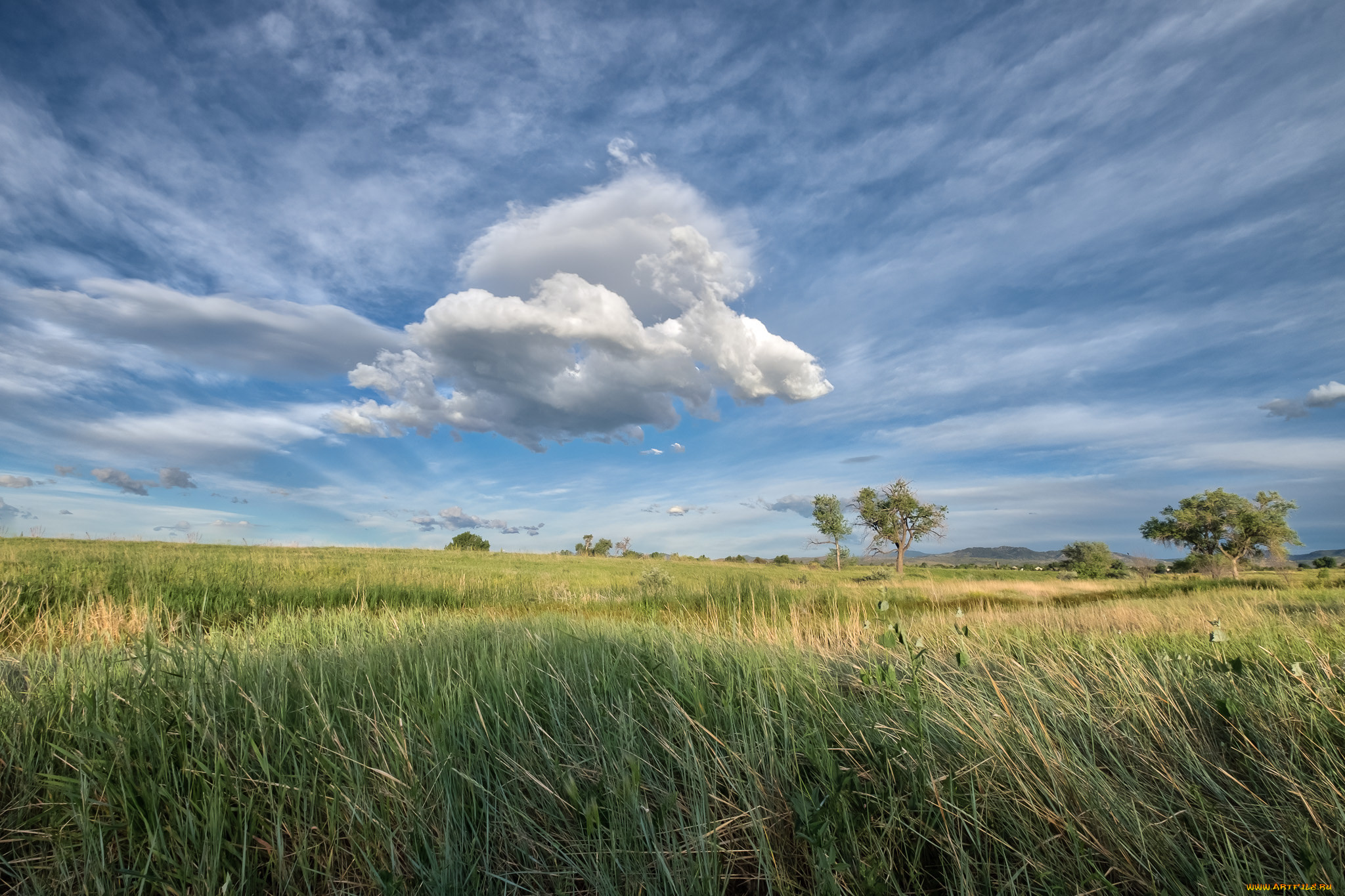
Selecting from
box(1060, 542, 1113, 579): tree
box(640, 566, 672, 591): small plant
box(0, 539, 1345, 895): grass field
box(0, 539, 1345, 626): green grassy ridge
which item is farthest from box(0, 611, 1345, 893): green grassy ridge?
box(1060, 542, 1113, 579): tree

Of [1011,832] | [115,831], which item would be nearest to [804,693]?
[1011,832]

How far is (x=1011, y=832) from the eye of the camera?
2164mm

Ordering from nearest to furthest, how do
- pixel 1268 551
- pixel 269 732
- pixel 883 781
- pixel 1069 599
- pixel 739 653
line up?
pixel 883 781, pixel 269 732, pixel 739 653, pixel 1069 599, pixel 1268 551

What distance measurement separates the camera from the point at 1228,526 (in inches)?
2047

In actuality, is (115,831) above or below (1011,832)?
below

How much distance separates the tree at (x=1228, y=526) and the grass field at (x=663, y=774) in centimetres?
6102

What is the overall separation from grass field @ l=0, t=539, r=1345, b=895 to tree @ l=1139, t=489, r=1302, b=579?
6102cm

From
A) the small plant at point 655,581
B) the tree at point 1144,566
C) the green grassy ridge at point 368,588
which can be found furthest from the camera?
the tree at point 1144,566

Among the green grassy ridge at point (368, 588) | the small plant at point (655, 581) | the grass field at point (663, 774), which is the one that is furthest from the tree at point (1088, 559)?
the grass field at point (663, 774)

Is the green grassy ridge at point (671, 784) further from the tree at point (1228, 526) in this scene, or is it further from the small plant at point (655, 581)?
the tree at point (1228, 526)

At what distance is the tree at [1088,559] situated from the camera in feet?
162

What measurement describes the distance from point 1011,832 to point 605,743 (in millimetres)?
1837

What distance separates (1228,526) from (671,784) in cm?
7337

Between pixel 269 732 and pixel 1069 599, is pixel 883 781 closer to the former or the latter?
pixel 269 732
